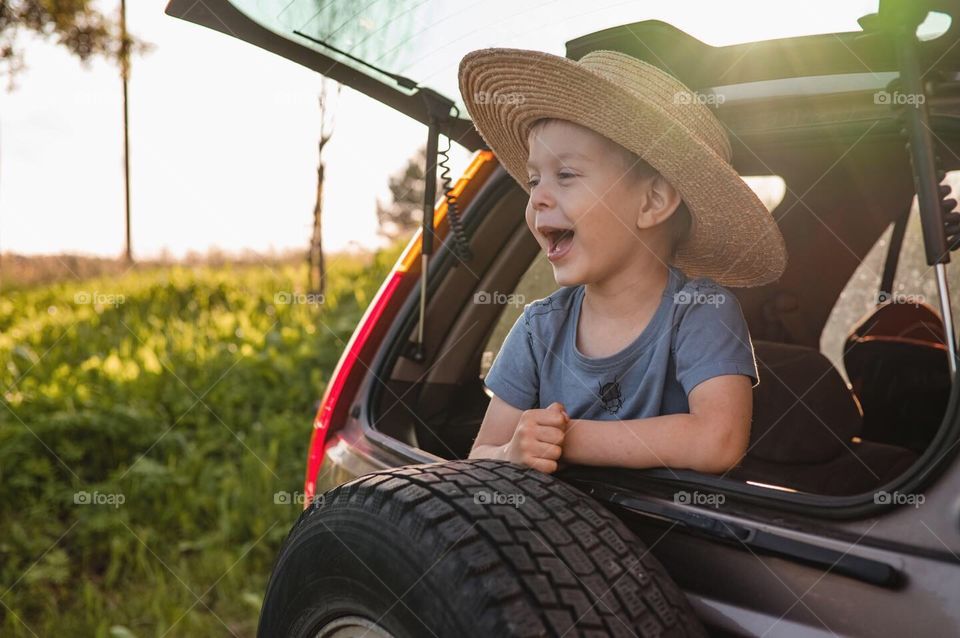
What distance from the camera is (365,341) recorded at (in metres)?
2.48

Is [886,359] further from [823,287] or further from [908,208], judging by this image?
[908,208]

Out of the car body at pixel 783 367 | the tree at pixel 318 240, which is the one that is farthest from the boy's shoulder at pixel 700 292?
the tree at pixel 318 240

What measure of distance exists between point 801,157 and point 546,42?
1.23 metres

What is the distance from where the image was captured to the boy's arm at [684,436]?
1642mm

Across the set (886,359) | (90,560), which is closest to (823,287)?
(886,359)

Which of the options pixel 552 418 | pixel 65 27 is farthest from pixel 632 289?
pixel 65 27

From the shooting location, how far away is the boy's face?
190 cm

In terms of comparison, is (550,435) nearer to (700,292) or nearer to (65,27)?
(700,292)

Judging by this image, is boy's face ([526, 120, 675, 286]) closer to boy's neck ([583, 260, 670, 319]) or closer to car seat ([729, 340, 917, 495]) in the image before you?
boy's neck ([583, 260, 670, 319])

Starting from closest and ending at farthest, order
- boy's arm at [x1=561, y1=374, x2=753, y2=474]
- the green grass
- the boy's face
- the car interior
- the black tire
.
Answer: the black tire
boy's arm at [x1=561, y1=374, x2=753, y2=474]
the boy's face
the car interior
the green grass

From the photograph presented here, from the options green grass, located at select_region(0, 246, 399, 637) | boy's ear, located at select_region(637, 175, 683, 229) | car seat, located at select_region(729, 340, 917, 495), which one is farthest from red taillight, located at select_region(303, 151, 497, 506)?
green grass, located at select_region(0, 246, 399, 637)

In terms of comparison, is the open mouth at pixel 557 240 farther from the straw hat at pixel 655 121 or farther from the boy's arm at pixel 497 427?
the boy's arm at pixel 497 427

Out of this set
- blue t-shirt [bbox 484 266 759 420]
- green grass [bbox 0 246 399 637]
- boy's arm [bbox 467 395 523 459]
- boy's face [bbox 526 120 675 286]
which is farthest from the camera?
green grass [bbox 0 246 399 637]

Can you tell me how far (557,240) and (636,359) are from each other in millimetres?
323
